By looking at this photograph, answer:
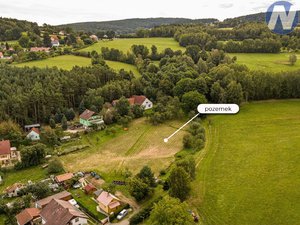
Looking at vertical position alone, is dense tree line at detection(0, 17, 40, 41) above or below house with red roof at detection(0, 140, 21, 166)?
above

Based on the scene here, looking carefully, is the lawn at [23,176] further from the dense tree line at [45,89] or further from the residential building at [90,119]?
the dense tree line at [45,89]

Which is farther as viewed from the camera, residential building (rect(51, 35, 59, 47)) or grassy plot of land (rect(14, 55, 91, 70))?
residential building (rect(51, 35, 59, 47))

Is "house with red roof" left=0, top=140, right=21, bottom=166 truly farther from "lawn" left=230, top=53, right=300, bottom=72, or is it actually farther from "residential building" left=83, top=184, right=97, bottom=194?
"lawn" left=230, top=53, right=300, bottom=72

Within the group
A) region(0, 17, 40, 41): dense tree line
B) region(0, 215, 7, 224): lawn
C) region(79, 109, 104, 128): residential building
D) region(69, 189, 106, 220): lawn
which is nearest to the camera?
region(0, 215, 7, 224): lawn

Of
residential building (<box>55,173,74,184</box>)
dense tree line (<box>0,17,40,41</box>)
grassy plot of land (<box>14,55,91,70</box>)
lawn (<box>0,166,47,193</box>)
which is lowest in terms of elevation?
lawn (<box>0,166,47,193</box>)

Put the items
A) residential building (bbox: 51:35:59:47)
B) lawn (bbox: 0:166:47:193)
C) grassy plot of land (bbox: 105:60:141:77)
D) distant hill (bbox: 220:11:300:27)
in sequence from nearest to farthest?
lawn (bbox: 0:166:47:193), grassy plot of land (bbox: 105:60:141:77), residential building (bbox: 51:35:59:47), distant hill (bbox: 220:11:300:27)

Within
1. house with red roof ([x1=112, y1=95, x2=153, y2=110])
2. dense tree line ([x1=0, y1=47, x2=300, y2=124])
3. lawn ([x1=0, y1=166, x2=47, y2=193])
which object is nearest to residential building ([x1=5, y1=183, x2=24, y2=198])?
lawn ([x1=0, y1=166, x2=47, y2=193])

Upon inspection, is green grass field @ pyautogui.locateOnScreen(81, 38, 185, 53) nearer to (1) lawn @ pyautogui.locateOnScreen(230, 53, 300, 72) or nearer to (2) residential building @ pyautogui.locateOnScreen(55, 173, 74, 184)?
(1) lawn @ pyautogui.locateOnScreen(230, 53, 300, 72)

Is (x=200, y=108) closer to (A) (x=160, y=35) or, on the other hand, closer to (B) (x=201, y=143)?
(B) (x=201, y=143)

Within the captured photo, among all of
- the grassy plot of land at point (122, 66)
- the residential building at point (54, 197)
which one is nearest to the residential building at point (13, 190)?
the residential building at point (54, 197)

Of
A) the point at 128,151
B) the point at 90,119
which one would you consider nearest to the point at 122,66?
the point at 90,119
